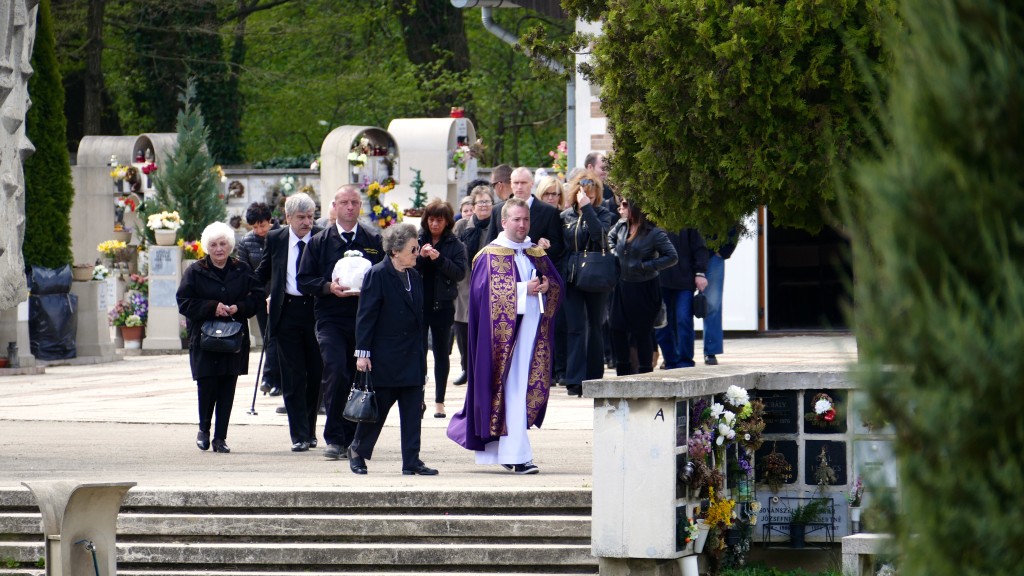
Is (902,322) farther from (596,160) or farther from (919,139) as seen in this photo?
(596,160)

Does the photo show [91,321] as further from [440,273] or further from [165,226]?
[440,273]

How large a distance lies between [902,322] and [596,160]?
11.3m

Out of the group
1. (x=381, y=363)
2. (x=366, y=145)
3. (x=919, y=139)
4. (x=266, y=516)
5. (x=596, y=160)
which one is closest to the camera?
(x=919, y=139)

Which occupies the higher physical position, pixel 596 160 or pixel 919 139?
pixel 596 160

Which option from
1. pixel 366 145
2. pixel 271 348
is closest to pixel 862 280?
pixel 271 348

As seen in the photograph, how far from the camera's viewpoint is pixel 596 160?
47.9 ft

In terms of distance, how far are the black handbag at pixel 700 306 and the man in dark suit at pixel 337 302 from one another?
13.6 ft

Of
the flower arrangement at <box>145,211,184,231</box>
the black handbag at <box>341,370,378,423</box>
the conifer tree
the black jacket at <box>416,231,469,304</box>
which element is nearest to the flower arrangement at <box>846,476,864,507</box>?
the black handbag at <box>341,370,378,423</box>

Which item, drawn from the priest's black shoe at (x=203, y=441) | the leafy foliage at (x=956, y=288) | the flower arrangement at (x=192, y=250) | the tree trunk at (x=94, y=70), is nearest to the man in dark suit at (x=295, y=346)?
the priest's black shoe at (x=203, y=441)

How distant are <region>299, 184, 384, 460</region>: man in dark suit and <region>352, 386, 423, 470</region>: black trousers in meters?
0.83

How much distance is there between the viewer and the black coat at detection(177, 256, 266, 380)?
36.2ft

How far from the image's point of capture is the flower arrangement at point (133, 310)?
70.1ft

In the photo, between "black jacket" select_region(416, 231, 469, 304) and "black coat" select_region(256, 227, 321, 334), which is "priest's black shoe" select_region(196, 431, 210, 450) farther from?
"black jacket" select_region(416, 231, 469, 304)

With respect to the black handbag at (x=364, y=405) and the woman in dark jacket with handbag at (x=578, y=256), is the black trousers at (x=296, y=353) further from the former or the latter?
the woman in dark jacket with handbag at (x=578, y=256)
